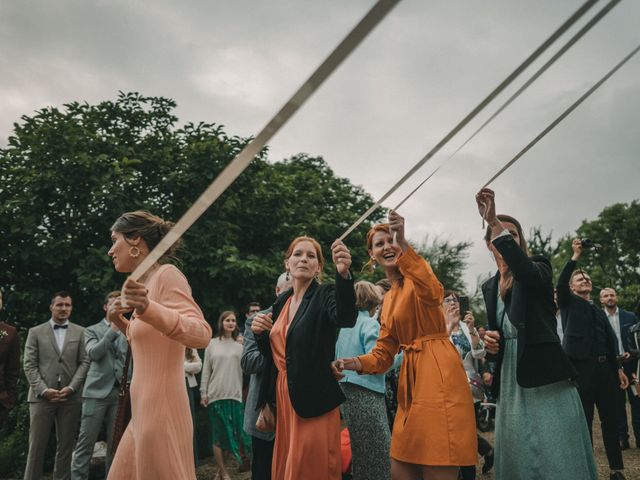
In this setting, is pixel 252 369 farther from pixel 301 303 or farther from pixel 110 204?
pixel 110 204

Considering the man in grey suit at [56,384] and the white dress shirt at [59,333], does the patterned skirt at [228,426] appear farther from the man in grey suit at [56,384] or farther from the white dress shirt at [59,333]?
the white dress shirt at [59,333]

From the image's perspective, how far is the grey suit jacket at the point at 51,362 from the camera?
716cm

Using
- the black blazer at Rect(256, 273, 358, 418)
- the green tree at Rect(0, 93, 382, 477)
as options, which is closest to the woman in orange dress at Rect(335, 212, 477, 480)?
the black blazer at Rect(256, 273, 358, 418)

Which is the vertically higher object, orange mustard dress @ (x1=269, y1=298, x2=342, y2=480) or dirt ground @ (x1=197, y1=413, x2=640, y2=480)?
orange mustard dress @ (x1=269, y1=298, x2=342, y2=480)

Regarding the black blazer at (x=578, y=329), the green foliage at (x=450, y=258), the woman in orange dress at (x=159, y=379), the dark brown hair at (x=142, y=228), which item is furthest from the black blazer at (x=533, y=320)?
the green foliage at (x=450, y=258)

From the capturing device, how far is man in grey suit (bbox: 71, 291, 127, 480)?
268 inches

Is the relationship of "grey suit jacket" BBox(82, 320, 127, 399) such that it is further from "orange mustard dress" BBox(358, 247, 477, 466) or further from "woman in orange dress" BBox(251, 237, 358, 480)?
"orange mustard dress" BBox(358, 247, 477, 466)

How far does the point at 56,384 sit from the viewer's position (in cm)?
728

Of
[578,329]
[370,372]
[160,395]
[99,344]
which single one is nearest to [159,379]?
[160,395]

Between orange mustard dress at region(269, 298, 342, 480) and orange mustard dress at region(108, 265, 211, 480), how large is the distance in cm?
74

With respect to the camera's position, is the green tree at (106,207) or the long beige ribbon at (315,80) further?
the green tree at (106,207)

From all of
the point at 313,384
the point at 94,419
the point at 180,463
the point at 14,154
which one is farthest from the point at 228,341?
the point at 14,154

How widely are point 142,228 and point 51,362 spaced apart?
5.15 m

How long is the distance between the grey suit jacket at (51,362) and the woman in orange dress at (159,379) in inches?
199
